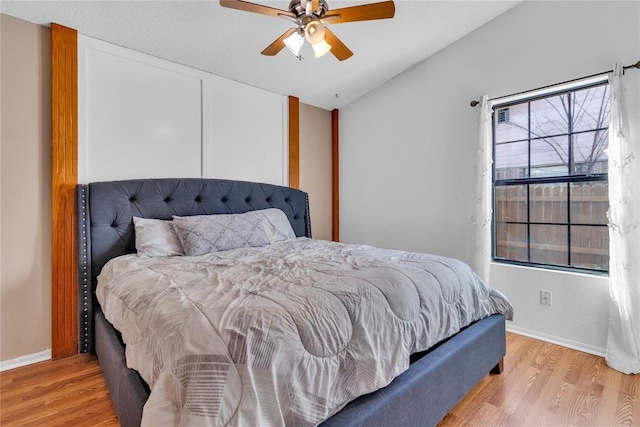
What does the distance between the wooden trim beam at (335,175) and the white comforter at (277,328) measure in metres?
2.30

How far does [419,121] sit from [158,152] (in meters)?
2.43

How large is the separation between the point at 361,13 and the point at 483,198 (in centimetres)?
174

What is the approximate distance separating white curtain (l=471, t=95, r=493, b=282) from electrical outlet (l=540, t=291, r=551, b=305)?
380 mm

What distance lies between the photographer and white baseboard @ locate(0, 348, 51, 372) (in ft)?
6.18

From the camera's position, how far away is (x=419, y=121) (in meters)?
3.11

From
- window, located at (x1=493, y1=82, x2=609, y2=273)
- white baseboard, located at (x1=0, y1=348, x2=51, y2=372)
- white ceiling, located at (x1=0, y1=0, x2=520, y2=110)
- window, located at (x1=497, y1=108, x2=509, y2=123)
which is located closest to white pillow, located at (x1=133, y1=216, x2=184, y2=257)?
white baseboard, located at (x1=0, y1=348, x2=51, y2=372)

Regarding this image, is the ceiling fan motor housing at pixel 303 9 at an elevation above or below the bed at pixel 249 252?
above

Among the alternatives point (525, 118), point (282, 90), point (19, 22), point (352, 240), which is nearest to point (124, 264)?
point (19, 22)

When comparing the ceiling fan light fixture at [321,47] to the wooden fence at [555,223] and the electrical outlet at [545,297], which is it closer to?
the wooden fence at [555,223]

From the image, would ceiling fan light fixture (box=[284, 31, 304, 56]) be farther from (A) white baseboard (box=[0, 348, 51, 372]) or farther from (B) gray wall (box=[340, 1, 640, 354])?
(A) white baseboard (box=[0, 348, 51, 372])

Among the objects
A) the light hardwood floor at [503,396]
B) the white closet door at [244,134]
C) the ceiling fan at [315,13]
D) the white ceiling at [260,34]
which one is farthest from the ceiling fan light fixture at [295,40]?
the light hardwood floor at [503,396]

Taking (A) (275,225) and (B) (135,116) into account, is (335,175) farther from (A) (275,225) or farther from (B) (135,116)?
(B) (135,116)

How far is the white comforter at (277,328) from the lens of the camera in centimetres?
77

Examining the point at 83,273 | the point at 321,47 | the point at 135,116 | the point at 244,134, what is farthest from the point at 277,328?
the point at 244,134
